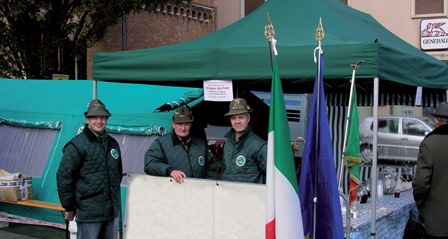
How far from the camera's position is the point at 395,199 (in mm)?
5879

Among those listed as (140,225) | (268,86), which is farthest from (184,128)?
(268,86)

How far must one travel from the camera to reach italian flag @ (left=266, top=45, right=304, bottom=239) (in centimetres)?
327

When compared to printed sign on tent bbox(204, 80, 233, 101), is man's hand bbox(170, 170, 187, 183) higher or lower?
lower

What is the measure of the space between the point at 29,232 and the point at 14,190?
755 mm

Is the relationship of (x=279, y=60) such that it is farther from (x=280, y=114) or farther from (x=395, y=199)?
(x=395, y=199)

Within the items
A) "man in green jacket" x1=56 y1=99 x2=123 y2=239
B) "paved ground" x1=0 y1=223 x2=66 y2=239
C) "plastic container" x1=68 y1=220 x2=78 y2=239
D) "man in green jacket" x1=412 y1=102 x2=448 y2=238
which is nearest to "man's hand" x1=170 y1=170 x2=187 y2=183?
"man in green jacket" x1=56 y1=99 x2=123 y2=239

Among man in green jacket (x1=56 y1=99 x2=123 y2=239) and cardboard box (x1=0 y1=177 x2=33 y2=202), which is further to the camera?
cardboard box (x1=0 y1=177 x2=33 y2=202)

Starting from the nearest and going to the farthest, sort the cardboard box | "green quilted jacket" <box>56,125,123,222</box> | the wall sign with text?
"green quilted jacket" <box>56,125,123,222</box>
the cardboard box
the wall sign with text

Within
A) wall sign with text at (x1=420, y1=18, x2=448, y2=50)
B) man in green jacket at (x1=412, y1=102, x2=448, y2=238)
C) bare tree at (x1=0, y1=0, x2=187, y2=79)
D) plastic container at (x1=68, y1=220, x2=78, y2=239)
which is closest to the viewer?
man in green jacket at (x1=412, y1=102, x2=448, y2=238)

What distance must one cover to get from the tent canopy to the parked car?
10468mm

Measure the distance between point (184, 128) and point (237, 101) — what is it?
1.86ft

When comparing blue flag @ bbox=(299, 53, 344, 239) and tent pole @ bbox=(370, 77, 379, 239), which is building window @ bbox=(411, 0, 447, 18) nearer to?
tent pole @ bbox=(370, 77, 379, 239)

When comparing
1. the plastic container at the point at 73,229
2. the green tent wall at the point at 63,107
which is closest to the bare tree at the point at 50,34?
the green tent wall at the point at 63,107

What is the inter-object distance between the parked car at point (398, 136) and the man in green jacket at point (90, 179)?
39.9 feet
